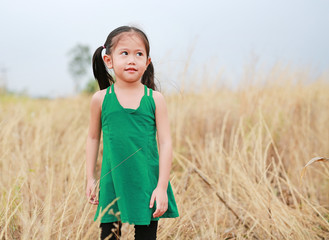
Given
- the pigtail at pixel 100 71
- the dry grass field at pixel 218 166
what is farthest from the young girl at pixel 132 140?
the dry grass field at pixel 218 166

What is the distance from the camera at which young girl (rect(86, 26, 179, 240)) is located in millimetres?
1169

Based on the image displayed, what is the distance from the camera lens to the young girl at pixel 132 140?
1169 mm

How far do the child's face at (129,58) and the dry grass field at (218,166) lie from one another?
51 cm

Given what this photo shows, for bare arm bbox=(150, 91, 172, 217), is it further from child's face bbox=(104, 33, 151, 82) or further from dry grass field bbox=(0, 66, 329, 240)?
dry grass field bbox=(0, 66, 329, 240)

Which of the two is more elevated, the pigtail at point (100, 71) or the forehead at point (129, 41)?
the forehead at point (129, 41)

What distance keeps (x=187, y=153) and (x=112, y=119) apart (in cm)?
203

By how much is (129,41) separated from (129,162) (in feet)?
1.31

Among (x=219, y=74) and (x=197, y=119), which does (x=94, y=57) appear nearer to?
(x=197, y=119)

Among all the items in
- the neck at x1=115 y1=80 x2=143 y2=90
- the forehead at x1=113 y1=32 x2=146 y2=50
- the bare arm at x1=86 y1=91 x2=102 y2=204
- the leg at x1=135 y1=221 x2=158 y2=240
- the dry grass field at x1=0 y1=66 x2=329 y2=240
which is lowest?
the dry grass field at x1=0 y1=66 x2=329 y2=240

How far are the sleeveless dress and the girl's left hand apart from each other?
0.05ft

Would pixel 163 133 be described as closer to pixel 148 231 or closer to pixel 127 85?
pixel 127 85

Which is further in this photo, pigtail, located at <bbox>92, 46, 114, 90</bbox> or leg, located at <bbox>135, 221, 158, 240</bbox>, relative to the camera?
pigtail, located at <bbox>92, 46, 114, 90</bbox>

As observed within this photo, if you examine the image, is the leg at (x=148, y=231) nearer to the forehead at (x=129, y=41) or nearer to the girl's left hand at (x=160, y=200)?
the girl's left hand at (x=160, y=200)

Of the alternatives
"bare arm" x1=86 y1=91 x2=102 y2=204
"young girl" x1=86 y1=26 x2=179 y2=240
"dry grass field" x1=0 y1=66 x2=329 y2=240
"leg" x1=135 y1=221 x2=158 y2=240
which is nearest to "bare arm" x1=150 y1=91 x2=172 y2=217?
"young girl" x1=86 y1=26 x2=179 y2=240
